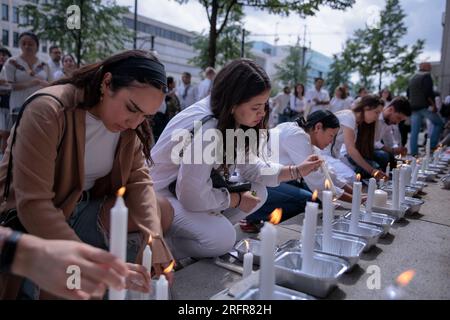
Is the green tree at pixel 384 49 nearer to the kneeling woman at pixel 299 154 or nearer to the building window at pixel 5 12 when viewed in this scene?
the kneeling woman at pixel 299 154

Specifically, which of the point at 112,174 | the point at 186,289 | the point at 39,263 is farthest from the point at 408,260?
the point at 39,263

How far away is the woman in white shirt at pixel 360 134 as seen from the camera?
4855 millimetres

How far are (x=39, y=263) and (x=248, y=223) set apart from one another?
2.27 meters

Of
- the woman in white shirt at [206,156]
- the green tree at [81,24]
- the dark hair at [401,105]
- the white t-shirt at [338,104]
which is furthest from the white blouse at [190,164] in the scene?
the green tree at [81,24]

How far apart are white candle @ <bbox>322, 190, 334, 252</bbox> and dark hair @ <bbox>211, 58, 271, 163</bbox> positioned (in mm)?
840

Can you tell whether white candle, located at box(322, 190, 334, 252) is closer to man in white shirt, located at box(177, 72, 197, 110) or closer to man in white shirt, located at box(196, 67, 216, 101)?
man in white shirt, located at box(196, 67, 216, 101)

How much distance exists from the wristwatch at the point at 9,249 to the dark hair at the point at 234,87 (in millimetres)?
1505

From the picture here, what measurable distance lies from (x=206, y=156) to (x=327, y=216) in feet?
2.66

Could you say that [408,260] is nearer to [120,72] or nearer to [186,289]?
[186,289]

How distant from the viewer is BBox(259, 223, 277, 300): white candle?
45.5 inches

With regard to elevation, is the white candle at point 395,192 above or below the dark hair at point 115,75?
below

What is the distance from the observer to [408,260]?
2193 millimetres

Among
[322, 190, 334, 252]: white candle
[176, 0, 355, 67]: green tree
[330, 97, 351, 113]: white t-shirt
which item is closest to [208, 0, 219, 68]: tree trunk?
[176, 0, 355, 67]: green tree

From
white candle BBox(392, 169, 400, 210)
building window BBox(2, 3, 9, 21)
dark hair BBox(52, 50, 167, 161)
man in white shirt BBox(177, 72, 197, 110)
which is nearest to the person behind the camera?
dark hair BBox(52, 50, 167, 161)
